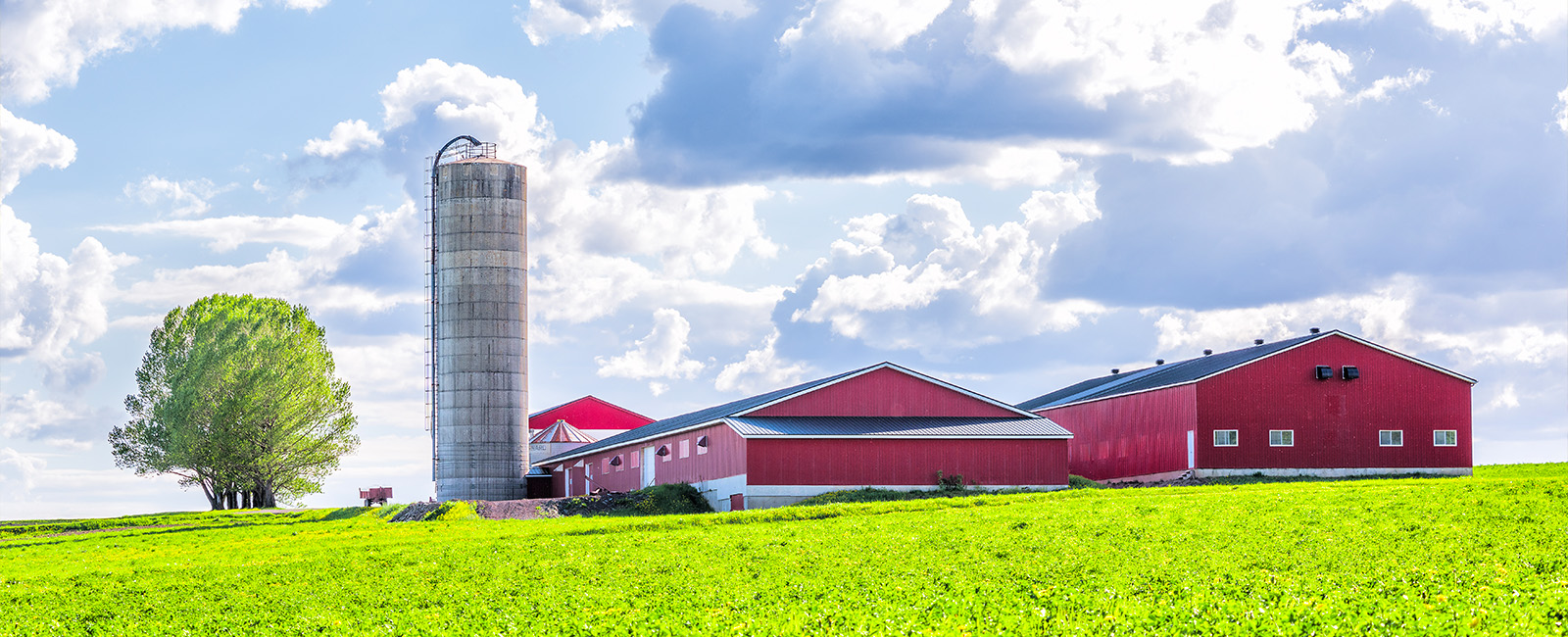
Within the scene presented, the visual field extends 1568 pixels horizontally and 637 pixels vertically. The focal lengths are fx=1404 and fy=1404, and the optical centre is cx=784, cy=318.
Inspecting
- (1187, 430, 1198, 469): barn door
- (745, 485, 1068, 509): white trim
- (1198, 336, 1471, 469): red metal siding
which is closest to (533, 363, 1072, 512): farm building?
(745, 485, 1068, 509): white trim

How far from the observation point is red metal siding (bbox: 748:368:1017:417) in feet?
173

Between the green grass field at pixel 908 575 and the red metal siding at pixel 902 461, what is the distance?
9.65m

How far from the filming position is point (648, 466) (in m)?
60.0

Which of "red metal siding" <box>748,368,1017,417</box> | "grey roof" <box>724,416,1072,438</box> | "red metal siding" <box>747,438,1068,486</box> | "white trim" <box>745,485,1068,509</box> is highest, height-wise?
"red metal siding" <box>748,368,1017,417</box>

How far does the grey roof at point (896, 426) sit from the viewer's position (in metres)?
49.9

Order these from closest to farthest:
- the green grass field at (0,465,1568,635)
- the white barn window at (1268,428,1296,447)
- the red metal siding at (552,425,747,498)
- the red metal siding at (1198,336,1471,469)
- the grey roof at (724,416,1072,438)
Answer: the green grass field at (0,465,1568,635) → the grey roof at (724,416,1072,438) → the red metal siding at (552,425,747,498) → the red metal siding at (1198,336,1471,469) → the white barn window at (1268,428,1296,447)

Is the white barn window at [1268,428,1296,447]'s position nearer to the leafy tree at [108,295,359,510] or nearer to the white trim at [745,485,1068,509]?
the white trim at [745,485,1068,509]

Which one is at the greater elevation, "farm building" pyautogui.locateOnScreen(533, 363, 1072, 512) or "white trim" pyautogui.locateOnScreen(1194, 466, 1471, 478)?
"farm building" pyautogui.locateOnScreen(533, 363, 1072, 512)

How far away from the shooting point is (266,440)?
77.0 m

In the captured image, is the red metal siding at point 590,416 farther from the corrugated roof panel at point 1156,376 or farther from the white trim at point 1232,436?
the white trim at point 1232,436

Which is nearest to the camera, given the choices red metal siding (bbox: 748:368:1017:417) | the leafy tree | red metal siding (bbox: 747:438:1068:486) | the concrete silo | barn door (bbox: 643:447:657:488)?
red metal siding (bbox: 747:438:1068:486)

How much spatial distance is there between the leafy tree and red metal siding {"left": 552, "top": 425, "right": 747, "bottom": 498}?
661 inches

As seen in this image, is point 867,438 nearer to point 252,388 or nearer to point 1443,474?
point 1443,474

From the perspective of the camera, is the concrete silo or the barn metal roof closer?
the barn metal roof
